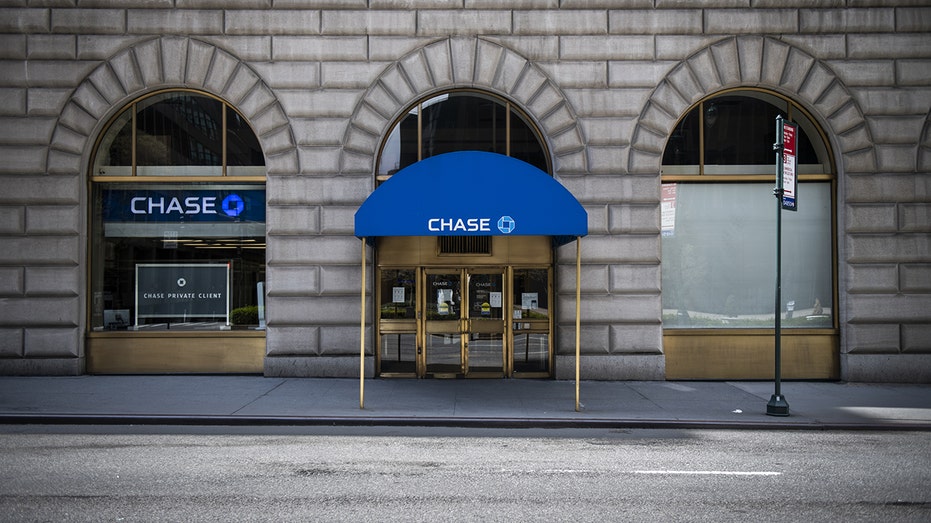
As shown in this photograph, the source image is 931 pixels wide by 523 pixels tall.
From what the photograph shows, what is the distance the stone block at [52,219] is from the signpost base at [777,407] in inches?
538

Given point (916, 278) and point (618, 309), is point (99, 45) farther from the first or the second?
point (916, 278)

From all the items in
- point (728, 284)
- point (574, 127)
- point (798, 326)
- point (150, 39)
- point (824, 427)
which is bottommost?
point (824, 427)

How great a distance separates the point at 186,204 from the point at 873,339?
14765 millimetres

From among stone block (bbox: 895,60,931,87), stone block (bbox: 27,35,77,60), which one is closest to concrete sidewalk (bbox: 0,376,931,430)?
stone block (bbox: 895,60,931,87)

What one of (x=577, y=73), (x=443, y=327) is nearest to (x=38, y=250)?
(x=443, y=327)

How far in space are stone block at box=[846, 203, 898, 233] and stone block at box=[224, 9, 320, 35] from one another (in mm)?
11863

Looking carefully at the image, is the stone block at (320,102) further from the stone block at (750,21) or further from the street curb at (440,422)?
the stone block at (750,21)

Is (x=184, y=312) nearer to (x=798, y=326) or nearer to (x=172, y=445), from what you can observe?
(x=172, y=445)

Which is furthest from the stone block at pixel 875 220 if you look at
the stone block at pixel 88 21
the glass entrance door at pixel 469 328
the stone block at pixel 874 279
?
the stone block at pixel 88 21

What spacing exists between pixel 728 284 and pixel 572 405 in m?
5.35

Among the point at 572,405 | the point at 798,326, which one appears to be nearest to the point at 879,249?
the point at 798,326

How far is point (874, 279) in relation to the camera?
14.2 metres

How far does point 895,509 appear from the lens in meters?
6.25

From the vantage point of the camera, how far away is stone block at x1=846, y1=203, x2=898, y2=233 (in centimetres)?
1428
